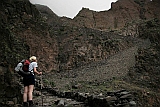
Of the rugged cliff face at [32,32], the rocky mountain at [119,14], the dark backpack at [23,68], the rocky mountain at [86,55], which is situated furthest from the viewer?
the rocky mountain at [119,14]

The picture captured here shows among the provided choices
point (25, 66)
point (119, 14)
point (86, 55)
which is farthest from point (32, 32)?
point (119, 14)

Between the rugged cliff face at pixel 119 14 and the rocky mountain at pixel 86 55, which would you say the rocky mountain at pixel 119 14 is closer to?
the rugged cliff face at pixel 119 14

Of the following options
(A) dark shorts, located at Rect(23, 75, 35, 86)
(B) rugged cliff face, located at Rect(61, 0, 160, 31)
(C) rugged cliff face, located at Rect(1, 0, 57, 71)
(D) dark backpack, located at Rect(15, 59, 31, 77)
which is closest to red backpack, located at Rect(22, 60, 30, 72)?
(D) dark backpack, located at Rect(15, 59, 31, 77)

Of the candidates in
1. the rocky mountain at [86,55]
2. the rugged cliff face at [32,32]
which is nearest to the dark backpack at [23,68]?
the rocky mountain at [86,55]

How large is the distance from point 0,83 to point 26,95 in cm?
114

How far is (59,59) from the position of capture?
105ft

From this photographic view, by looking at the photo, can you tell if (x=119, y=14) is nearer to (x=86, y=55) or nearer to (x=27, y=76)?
(x=86, y=55)

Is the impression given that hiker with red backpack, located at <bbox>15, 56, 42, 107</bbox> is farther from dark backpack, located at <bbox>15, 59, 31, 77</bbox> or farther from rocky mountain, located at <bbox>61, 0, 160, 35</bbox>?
rocky mountain, located at <bbox>61, 0, 160, 35</bbox>

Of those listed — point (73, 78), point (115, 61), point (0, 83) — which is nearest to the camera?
point (0, 83)

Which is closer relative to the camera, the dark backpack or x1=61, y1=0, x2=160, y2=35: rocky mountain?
the dark backpack

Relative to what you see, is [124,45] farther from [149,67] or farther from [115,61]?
[149,67]

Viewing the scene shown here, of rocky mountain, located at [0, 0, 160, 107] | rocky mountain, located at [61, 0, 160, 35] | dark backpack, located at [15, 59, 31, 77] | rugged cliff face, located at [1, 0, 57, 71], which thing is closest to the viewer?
dark backpack, located at [15, 59, 31, 77]

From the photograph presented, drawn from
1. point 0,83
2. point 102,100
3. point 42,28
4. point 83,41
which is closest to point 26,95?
point 0,83

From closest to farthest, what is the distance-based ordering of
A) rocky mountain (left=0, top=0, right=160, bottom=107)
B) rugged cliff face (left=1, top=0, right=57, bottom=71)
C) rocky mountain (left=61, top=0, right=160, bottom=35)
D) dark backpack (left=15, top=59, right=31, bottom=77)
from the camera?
dark backpack (left=15, top=59, right=31, bottom=77)
rocky mountain (left=0, top=0, right=160, bottom=107)
rugged cliff face (left=1, top=0, right=57, bottom=71)
rocky mountain (left=61, top=0, right=160, bottom=35)
